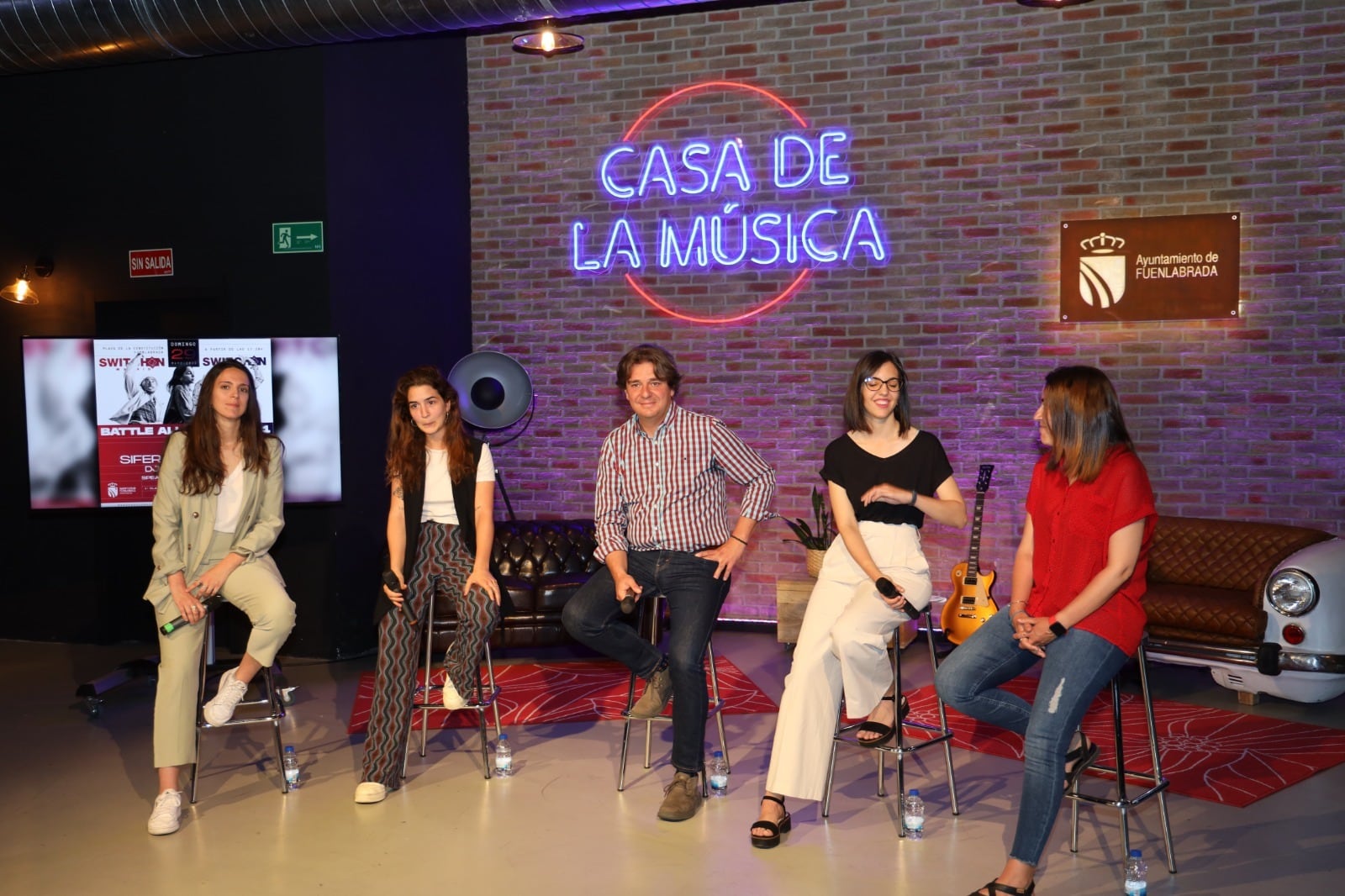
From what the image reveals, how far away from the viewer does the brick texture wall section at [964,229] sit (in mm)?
6543

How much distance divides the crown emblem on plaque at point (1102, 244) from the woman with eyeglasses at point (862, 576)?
10.0 feet

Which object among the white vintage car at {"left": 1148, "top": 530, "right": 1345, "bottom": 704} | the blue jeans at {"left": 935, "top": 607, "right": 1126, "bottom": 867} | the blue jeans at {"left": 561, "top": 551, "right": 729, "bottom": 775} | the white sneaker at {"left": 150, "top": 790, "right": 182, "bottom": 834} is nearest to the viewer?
the blue jeans at {"left": 935, "top": 607, "right": 1126, "bottom": 867}

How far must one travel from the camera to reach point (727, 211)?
7523 millimetres

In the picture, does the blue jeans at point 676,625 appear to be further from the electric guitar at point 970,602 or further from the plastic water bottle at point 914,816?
the electric guitar at point 970,602

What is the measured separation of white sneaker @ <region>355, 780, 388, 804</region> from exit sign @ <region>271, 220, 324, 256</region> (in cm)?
331

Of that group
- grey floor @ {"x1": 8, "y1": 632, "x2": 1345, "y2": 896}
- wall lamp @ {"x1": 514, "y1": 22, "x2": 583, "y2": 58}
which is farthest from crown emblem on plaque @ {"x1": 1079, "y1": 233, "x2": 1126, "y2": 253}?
grey floor @ {"x1": 8, "y1": 632, "x2": 1345, "y2": 896}

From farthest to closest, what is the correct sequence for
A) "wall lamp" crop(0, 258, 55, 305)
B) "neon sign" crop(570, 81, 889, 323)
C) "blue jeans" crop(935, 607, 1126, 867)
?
"neon sign" crop(570, 81, 889, 323)
"wall lamp" crop(0, 258, 55, 305)
"blue jeans" crop(935, 607, 1126, 867)

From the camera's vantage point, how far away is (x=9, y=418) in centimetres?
727

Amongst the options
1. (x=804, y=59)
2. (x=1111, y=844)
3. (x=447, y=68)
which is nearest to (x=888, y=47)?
(x=804, y=59)

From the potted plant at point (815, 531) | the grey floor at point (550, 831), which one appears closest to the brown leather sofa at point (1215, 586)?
the grey floor at point (550, 831)

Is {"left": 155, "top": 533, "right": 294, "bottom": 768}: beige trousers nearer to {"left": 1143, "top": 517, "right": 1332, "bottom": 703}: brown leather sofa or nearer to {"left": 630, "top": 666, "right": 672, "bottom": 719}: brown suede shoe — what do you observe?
{"left": 630, "top": 666, "right": 672, "bottom": 719}: brown suede shoe

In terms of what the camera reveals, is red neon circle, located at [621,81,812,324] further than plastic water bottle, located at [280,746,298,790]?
Yes

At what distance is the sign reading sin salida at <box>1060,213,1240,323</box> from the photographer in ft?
21.7

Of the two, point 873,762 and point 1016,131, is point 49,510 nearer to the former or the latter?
point 873,762
